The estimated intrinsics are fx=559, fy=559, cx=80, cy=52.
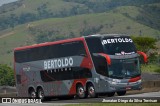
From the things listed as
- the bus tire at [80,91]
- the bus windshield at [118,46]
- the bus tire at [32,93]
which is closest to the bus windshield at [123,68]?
the bus windshield at [118,46]

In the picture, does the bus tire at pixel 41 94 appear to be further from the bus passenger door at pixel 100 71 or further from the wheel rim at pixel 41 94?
the bus passenger door at pixel 100 71

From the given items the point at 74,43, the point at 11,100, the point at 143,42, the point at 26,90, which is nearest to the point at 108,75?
the point at 74,43

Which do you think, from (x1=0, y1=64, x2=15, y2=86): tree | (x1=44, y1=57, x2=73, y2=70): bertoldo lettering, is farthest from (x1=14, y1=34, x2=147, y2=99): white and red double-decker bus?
(x1=0, y1=64, x2=15, y2=86): tree

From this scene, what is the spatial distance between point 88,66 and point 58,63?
353 cm

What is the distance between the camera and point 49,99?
46.6 metres

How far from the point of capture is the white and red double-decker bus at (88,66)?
129 ft

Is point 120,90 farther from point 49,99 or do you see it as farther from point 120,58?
point 49,99

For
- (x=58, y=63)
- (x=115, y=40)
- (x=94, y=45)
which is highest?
(x=115, y=40)

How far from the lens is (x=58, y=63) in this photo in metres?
42.6

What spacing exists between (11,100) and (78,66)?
18.7ft

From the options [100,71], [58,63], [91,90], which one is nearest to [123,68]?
[100,71]

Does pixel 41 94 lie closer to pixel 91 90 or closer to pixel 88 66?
pixel 91 90

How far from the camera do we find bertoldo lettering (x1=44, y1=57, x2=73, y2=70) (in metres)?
41.5

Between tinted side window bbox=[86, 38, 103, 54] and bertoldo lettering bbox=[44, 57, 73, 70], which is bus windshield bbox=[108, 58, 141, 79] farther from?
bertoldo lettering bbox=[44, 57, 73, 70]
